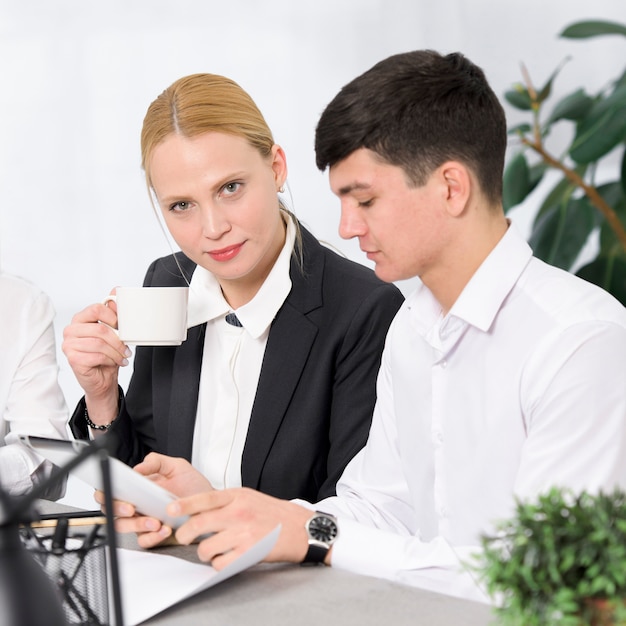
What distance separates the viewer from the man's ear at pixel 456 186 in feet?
4.58

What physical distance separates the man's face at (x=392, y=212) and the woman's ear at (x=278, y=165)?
428 mm

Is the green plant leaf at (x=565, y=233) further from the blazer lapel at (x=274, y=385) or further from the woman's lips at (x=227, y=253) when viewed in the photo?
the woman's lips at (x=227, y=253)

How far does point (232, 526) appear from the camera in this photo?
121 cm

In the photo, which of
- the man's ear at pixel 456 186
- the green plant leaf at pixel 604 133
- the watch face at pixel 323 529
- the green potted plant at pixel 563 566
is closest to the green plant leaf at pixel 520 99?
the green plant leaf at pixel 604 133

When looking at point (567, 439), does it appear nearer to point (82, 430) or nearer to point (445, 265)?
point (445, 265)

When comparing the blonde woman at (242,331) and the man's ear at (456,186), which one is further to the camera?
the blonde woman at (242,331)

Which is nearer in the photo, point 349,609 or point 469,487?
point 349,609

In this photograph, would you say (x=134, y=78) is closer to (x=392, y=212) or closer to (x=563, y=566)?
(x=392, y=212)

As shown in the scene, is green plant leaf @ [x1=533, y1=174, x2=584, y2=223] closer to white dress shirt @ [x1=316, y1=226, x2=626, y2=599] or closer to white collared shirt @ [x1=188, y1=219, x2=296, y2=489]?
white collared shirt @ [x1=188, y1=219, x2=296, y2=489]

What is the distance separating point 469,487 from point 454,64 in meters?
0.64

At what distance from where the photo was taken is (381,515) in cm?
155

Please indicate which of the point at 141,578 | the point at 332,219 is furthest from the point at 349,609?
the point at 332,219

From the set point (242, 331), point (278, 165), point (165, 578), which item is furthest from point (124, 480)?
point (278, 165)

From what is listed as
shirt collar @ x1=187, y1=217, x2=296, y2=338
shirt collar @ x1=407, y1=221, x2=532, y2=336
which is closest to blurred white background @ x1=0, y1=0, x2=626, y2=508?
shirt collar @ x1=187, y1=217, x2=296, y2=338
